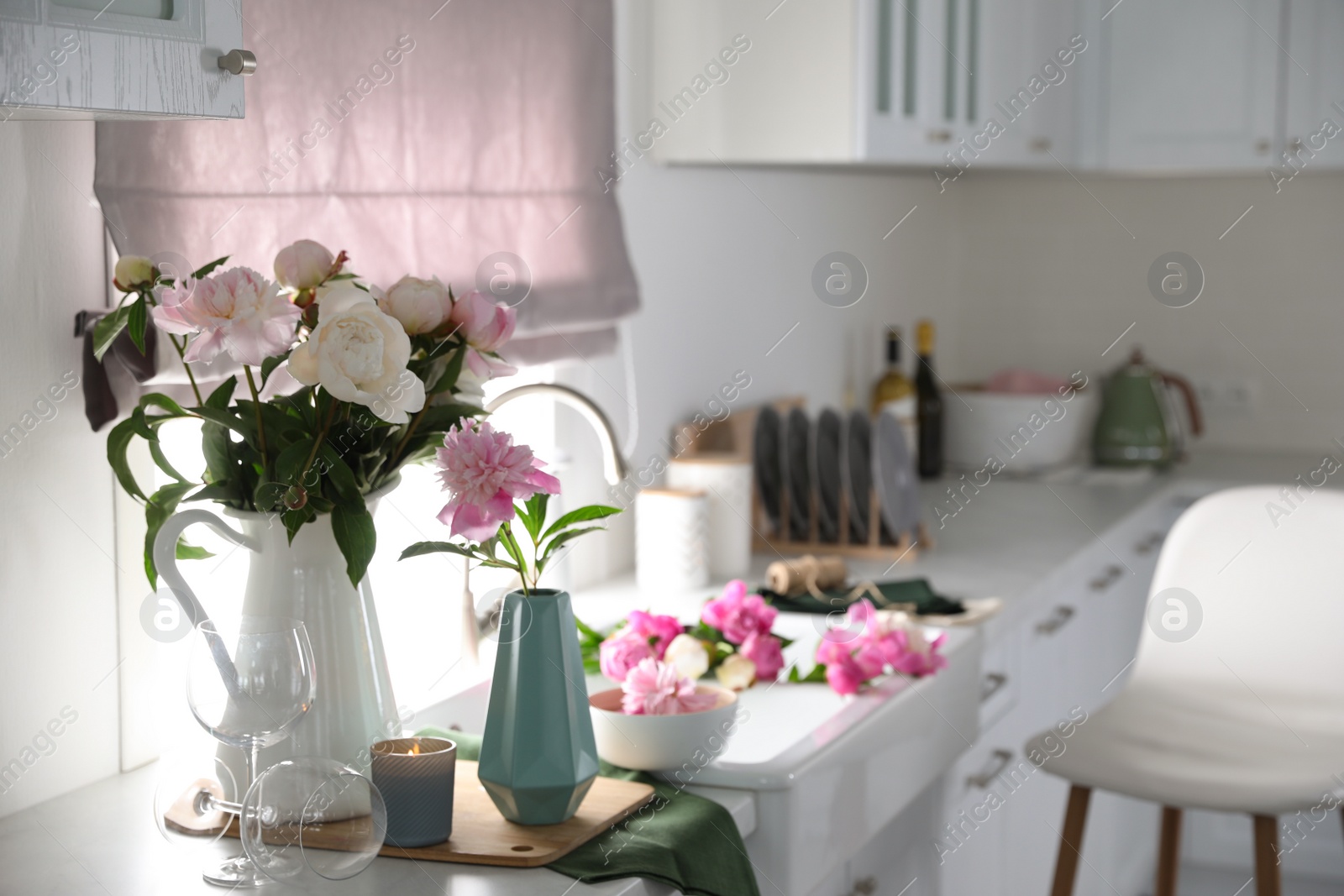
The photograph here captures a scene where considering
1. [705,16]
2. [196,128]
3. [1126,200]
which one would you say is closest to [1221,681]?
[705,16]

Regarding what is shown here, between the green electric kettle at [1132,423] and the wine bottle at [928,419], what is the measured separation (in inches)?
15.9

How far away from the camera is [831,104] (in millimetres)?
2217

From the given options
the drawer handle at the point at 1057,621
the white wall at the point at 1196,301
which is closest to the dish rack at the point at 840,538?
the drawer handle at the point at 1057,621

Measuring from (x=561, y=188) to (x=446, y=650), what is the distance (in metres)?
0.65

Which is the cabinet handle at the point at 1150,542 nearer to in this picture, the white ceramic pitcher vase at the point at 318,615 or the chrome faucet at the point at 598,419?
the chrome faucet at the point at 598,419

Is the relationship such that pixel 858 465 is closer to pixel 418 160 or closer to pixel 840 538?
pixel 840 538

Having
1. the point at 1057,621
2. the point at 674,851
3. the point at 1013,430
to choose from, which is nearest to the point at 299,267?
the point at 674,851

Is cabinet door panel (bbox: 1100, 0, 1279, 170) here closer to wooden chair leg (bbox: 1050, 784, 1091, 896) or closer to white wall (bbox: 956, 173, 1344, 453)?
white wall (bbox: 956, 173, 1344, 453)

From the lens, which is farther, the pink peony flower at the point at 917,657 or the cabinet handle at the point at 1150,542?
the cabinet handle at the point at 1150,542

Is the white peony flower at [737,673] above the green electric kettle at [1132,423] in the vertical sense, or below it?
Answer: below

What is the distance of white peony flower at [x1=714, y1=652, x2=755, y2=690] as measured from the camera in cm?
155

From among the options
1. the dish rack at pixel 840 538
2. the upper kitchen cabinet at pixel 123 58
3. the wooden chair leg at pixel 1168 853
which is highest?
the upper kitchen cabinet at pixel 123 58

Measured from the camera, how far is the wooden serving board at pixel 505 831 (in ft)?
3.53

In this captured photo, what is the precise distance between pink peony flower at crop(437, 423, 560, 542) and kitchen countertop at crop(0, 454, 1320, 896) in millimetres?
273
